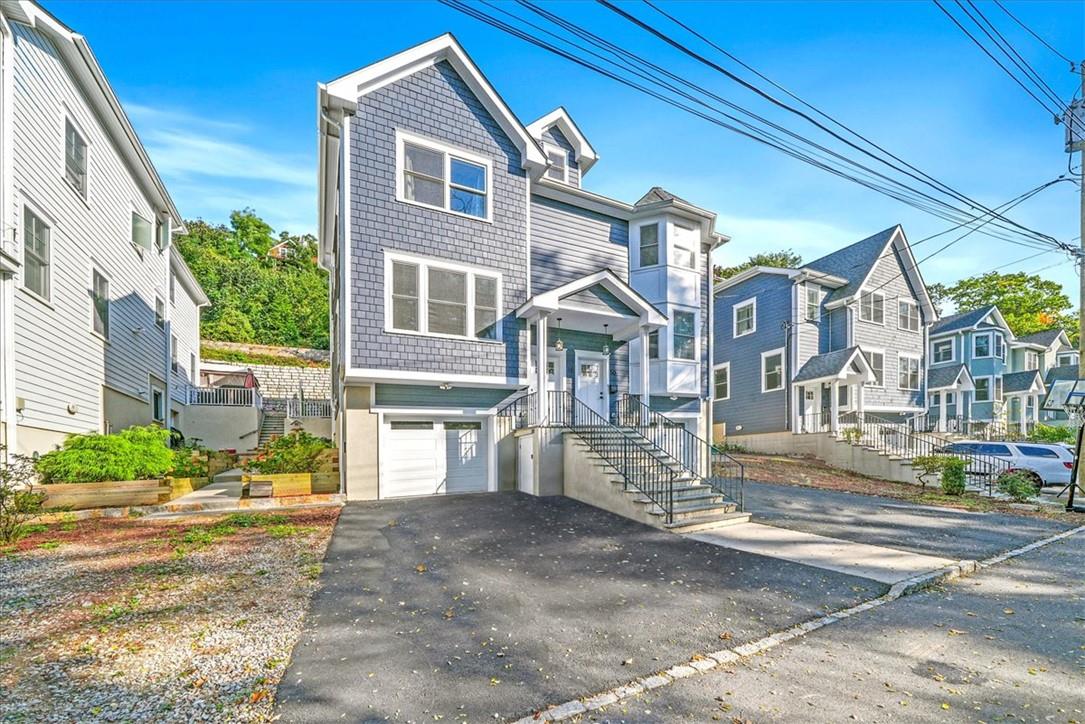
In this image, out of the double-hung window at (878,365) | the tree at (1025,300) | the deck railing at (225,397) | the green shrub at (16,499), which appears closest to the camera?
the green shrub at (16,499)

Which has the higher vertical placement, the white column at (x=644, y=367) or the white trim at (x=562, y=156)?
the white trim at (x=562, y=156)

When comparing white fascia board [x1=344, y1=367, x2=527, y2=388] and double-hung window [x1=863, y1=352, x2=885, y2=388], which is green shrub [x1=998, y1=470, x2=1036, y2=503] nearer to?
double-hung window [x1=863, y1=352, x2=885, y2=388]

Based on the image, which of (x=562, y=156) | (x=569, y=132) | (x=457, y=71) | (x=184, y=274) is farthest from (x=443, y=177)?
(x=184, y=274)

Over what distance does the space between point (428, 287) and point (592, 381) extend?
209 inches

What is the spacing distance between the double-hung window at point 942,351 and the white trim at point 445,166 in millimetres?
32316

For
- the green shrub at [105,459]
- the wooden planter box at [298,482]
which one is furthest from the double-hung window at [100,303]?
the wooden planter box at [298,482]

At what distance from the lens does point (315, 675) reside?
3760mm

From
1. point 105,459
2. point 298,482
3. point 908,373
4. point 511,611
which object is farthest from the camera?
point 908,373

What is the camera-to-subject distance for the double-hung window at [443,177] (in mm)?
11469

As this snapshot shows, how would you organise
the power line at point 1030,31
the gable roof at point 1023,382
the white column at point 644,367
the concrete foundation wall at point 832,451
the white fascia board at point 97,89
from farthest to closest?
the gable roof at point 1023,382 < the concrete foundation wall at point 832,451 < the white column at point 644,367 < the power line at point 1030,31 < the white fascia board at point 97,89

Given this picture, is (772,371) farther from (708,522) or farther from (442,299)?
(442,299)

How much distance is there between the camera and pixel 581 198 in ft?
46.3

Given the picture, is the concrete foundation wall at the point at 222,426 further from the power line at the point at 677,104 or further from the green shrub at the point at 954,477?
the green shrub at the point at 954,477

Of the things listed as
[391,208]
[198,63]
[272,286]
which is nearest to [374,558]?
[391,208]
